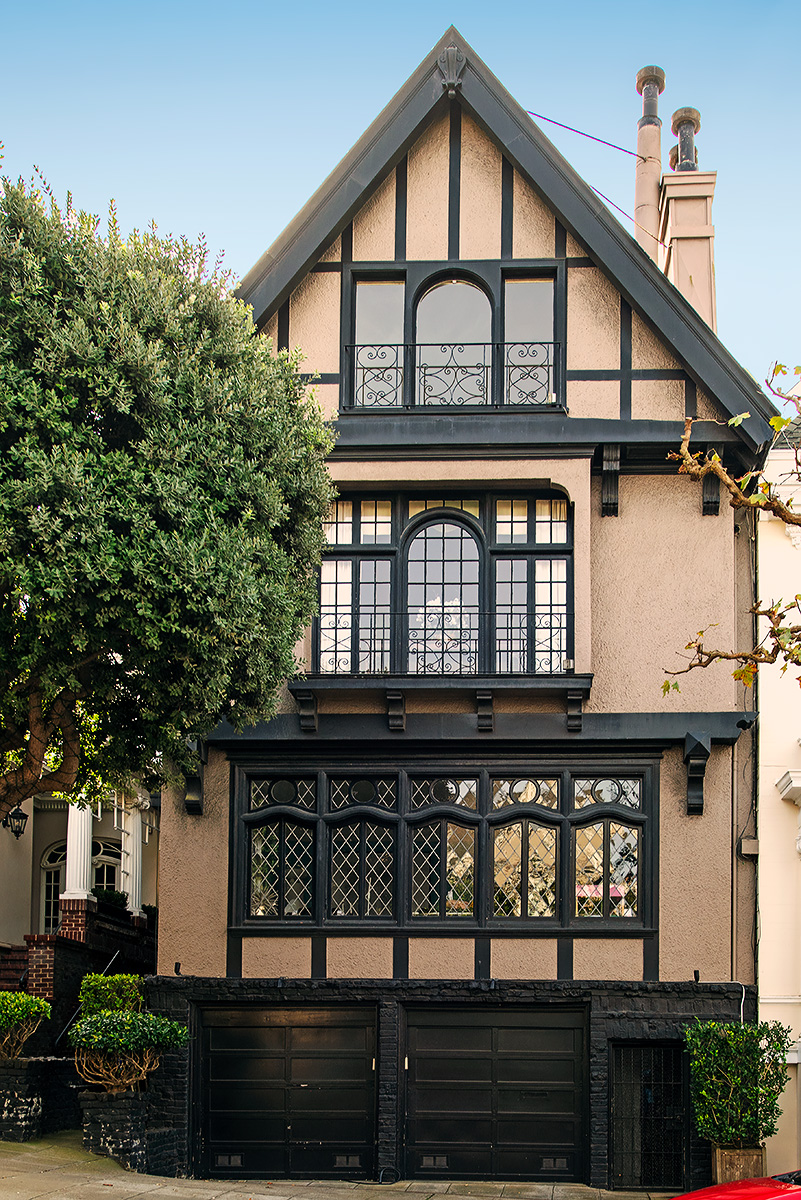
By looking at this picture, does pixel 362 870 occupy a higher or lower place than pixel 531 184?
lower

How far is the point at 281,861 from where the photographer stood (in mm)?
17844

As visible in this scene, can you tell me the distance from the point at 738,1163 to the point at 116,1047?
25.4 feet

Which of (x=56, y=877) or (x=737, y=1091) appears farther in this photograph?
(x=56, y=877)

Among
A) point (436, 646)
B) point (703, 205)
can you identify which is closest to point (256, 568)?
point (436, 646)

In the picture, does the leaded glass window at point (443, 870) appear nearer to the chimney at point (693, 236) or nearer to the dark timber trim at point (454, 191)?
the dark timber trim at point (454, 191)

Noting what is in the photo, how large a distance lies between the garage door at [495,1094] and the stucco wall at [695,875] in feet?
5.57

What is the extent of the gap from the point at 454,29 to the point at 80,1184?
1557cm

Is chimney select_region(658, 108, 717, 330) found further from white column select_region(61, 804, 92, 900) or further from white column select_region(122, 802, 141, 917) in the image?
white column select_region(122, 802, 141, 917)

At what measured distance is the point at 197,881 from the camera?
17.7 meters

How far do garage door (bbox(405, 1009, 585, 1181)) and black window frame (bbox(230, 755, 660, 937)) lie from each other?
49.8 inches

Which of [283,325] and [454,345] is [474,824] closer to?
[454,345]

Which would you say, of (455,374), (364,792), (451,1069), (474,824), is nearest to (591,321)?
(455,374)

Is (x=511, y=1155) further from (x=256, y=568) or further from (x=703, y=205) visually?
(x=703, y=205)

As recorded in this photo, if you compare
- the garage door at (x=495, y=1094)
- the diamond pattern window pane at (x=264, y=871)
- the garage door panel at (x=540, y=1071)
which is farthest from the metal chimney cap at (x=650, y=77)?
Answer: the garage door panel at (x=540, y=1071)
